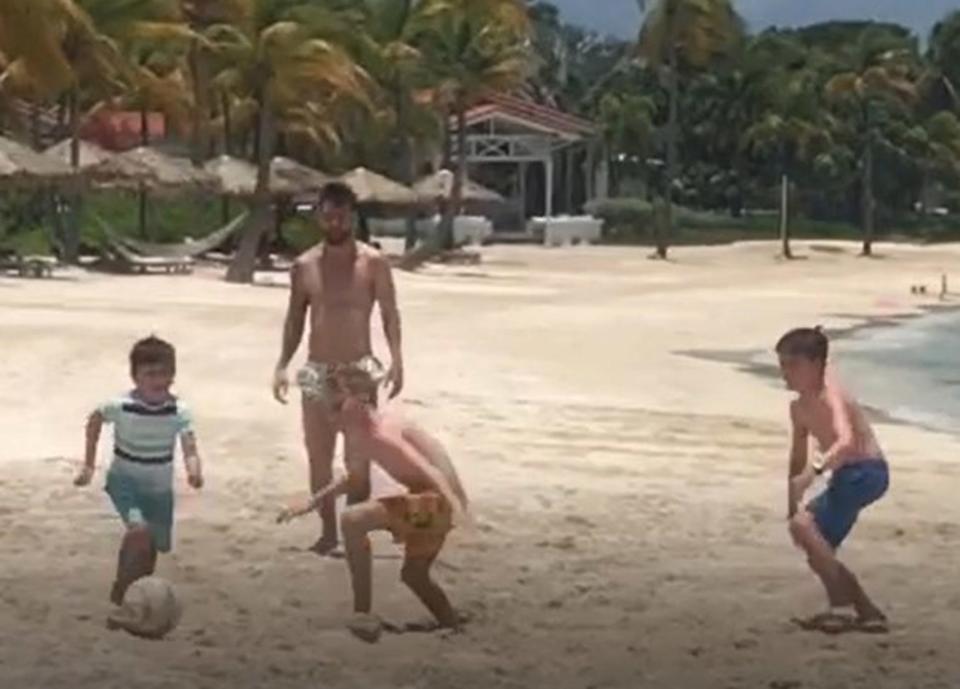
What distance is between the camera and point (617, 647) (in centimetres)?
720

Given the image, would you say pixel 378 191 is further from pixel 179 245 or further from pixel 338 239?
pixel 338 239

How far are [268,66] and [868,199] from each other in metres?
33.5

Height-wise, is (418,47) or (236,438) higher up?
(418,47)

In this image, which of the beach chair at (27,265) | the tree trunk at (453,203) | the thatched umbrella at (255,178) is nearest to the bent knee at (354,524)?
the beach chair at (27,265)

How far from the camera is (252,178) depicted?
42406 millimetres

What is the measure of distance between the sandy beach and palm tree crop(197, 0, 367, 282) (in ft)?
53.6

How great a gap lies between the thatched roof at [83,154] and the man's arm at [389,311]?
1196 inches

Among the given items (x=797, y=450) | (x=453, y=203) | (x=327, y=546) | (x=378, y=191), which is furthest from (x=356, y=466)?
(x=453, y=203)

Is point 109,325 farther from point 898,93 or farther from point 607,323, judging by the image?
point 898,93

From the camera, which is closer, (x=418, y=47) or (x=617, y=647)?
(x=617, y=647)

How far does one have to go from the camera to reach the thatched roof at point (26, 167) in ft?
113

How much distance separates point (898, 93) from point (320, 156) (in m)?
34.9

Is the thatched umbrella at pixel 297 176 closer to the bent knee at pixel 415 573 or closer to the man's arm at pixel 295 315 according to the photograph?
the man's arm at pixel 295 315

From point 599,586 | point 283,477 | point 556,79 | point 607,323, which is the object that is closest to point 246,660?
point 599,586
